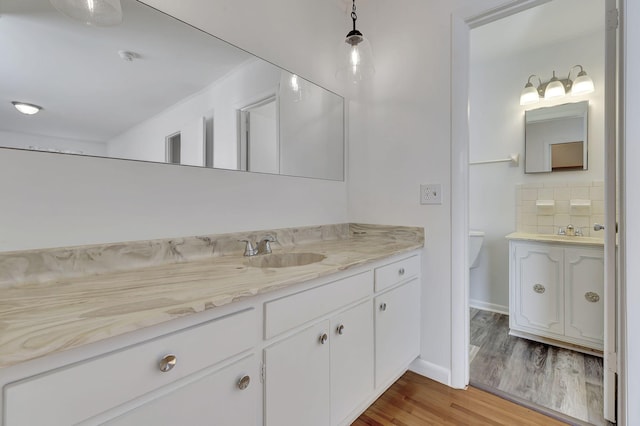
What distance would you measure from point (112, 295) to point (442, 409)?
1561 millimetres

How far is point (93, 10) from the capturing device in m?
0.96

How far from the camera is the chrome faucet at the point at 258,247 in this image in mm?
1372

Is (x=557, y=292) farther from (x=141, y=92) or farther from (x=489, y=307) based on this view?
(x=141, y=92)

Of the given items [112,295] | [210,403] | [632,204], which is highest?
[632,204]

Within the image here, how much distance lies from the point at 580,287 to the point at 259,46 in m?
2.62

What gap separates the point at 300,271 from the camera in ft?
3.25

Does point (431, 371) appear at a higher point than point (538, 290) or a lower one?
lower

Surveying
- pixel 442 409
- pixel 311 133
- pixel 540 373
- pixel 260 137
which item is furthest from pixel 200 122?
pixel 540 373

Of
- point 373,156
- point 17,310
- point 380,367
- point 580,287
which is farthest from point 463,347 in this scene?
point 17,310

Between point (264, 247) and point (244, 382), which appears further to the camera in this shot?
point (264, 247)

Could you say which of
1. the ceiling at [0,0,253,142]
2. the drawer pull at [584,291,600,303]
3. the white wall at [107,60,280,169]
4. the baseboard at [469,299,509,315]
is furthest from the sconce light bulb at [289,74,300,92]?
the baseboard at [469,299,509,315]

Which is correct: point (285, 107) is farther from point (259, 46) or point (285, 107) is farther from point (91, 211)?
point (91, 211)

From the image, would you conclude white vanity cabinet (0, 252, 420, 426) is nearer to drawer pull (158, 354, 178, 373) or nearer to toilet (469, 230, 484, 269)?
drawer pull (158, 354, 178, 373)

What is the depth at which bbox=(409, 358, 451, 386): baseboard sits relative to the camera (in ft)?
5.37
